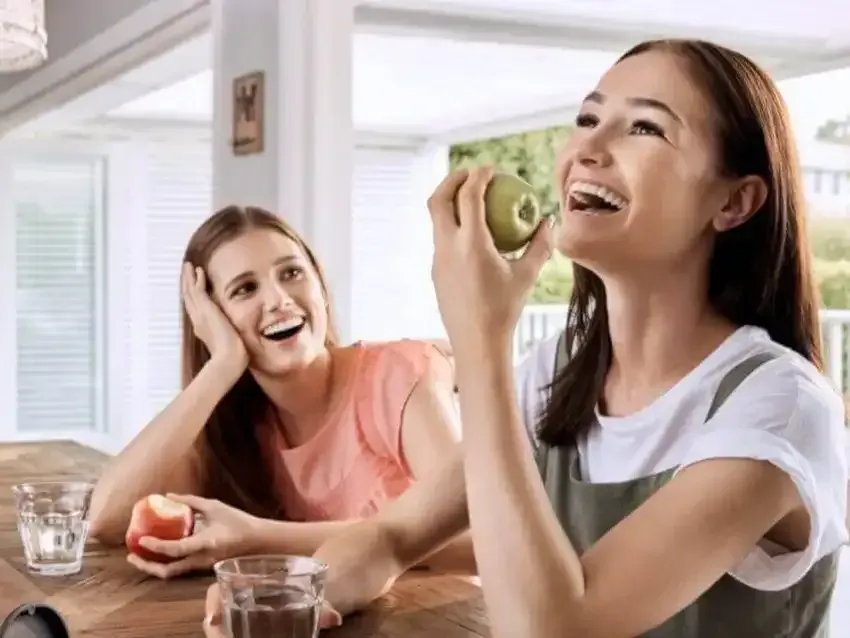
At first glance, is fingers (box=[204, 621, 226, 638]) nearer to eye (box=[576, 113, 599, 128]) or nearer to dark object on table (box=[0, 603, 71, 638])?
dark object on table (box=[0, 603, 71, 638])

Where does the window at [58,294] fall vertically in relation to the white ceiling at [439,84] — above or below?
below

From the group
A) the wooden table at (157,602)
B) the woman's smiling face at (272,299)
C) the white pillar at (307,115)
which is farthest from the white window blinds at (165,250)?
the wooden table at (157,602)

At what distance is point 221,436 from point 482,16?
1.64 meters

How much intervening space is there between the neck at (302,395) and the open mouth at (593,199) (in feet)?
2.55

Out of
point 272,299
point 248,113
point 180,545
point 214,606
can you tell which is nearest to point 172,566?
point 180,545

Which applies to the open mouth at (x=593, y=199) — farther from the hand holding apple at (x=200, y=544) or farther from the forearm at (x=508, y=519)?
the hand holding apple at (x=200, y=544)

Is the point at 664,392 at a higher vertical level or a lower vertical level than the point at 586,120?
lower

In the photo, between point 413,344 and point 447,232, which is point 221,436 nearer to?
point 413,344

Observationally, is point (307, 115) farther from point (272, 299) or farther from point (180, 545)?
point (180, 545)

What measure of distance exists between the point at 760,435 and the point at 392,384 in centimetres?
86

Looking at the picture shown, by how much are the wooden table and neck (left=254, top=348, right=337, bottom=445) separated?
355mm

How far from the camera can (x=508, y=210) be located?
100cm

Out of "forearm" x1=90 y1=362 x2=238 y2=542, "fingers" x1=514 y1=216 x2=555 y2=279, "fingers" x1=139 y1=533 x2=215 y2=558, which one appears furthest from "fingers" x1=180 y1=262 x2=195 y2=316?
"fingers" x1=514 y1=216 x2=555 y2=279

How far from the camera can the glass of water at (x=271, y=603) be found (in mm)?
986
